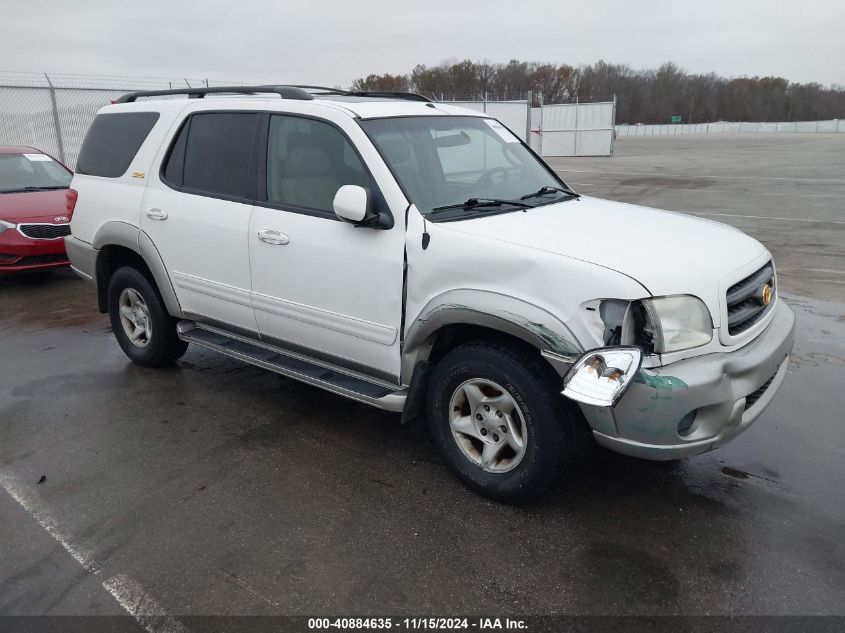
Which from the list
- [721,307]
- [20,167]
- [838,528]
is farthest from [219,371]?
[20,167]

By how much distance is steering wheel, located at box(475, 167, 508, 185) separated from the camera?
3990 mm

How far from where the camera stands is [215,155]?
4.41 meters

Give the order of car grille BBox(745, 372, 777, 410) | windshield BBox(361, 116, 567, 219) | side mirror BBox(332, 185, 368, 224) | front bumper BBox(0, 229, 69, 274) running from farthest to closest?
front bumper BBox(0, 229, 69, 274) → windshield BBox(361, 116, 567, 219) → side mirror BBox(332, 185, 368, 224) → car grille BBox(745, 372, 777, 410)

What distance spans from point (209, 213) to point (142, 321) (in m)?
1.42

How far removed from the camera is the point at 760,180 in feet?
60.0

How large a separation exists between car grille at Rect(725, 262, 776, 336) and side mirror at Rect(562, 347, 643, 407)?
24.6 inches

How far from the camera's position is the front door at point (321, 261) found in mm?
3559

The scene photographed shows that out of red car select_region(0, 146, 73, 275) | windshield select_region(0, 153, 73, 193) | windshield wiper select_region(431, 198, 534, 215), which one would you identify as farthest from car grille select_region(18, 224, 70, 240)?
windshield wiper select_region(431, 198, 534, 215)

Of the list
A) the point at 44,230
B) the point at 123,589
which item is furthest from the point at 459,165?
the point at 44,230

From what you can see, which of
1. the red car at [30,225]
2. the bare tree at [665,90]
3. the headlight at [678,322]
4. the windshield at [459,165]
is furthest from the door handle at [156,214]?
the bare tree at [665,90]

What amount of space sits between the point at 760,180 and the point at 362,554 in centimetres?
1859

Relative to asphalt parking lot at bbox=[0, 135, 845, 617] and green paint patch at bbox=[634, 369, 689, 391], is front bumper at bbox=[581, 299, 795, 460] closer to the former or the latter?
green paint patch at bbox=[634, 369, 689, 391]

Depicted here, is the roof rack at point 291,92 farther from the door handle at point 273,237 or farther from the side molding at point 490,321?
the side molding at point 490,321

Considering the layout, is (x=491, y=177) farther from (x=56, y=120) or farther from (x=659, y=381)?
(x=56, y=120)
